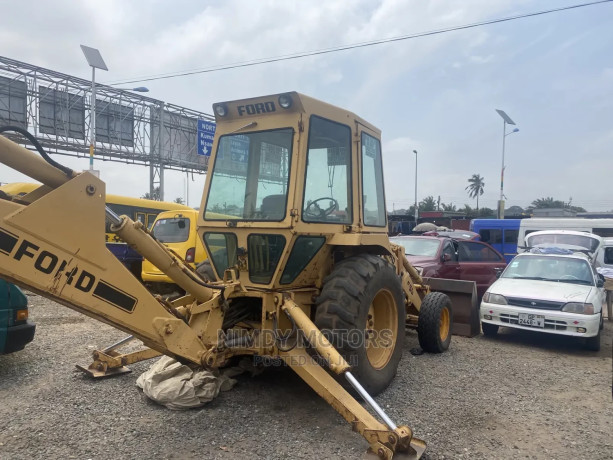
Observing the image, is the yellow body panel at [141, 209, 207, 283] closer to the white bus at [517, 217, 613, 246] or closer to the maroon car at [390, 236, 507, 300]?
the maroon car at [390, 236, 507, 300]

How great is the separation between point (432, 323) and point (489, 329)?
1962mm

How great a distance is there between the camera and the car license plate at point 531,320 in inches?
262

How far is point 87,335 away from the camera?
21.6 ft

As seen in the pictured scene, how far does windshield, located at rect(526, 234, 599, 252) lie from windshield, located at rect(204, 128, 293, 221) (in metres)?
9.11

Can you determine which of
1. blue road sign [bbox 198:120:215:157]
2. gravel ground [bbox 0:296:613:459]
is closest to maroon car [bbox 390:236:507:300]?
gravel ground [bbox 0:296:613:459]

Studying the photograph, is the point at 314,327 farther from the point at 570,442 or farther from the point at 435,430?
the point at 570,442

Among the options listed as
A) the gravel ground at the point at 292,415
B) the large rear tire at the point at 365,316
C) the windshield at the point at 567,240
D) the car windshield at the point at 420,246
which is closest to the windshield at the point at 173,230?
the gravel ground at the point at 292,415

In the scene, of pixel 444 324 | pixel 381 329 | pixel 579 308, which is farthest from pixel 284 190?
pixel 579 308

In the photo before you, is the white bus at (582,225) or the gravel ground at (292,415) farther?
the white bus at (582,225)

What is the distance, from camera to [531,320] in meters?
6.72

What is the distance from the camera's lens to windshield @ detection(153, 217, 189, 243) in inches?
365

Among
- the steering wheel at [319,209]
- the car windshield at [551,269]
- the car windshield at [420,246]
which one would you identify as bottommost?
the car windshield at [551,269]

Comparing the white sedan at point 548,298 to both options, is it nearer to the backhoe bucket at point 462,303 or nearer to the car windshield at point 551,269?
the car windshield at point 551,269

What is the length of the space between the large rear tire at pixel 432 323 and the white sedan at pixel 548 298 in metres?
1.45
